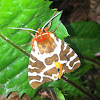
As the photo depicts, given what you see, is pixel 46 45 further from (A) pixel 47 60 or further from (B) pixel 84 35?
(B) pixel 84 35

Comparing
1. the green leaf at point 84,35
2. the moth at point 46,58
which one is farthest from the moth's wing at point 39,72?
the green leaf at point 84,35

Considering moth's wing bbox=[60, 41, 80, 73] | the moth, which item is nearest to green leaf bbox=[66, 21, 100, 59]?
moth's wing bbox=[60, 41, 80, 73]

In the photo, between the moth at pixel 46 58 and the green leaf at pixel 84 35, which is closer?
the moth at pixel 46 58

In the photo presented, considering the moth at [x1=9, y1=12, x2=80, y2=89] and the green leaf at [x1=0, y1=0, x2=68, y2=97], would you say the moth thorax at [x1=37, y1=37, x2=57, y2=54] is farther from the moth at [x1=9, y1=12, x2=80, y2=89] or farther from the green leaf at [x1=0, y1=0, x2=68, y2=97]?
the green leaf at [x1=0, y1=0, x2=68, y2=97]

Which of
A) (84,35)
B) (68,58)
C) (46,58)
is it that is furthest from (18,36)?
(84,35)

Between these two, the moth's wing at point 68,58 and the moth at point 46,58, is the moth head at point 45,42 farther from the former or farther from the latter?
the moth's wing at point 68,58
